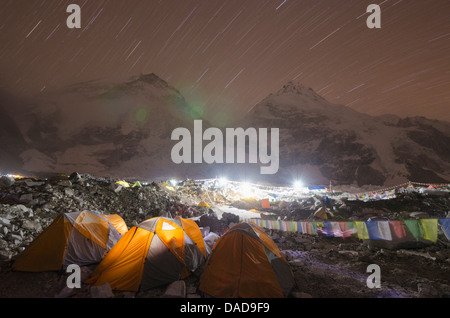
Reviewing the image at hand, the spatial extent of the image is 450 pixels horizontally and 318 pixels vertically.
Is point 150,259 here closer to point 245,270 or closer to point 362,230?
point 245,270

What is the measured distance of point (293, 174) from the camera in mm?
74875

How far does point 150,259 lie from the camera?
227 inches

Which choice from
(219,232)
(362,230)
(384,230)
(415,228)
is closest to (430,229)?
(415,228)

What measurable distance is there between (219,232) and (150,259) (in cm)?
579

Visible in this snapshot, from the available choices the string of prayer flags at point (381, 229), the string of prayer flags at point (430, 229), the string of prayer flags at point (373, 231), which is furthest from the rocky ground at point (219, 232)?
the string of prayer flags at point (430, 229)

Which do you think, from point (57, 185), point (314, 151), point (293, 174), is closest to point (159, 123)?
point (293, 174)

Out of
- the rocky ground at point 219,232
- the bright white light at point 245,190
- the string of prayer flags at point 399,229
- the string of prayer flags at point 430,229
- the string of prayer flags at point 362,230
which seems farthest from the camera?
the bright white light at point 245,190

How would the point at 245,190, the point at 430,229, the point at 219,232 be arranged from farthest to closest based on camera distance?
the point at 245,190 → the point at 219,232 → the point at 430,229

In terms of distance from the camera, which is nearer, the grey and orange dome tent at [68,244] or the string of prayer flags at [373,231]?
the grey and orange dome tent at [68,244]

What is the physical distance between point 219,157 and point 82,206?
2717 inches

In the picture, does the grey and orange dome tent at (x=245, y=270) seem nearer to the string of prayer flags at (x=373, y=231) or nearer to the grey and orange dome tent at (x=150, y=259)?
the grey and orange dome tent at (x=150, y=259)

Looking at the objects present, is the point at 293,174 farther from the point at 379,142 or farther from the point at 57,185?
the point at 57,185

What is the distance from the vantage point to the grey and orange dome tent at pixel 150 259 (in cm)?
557

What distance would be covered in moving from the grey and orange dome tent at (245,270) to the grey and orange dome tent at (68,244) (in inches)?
165
